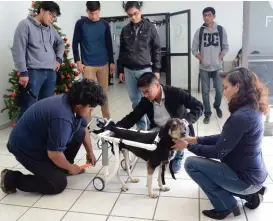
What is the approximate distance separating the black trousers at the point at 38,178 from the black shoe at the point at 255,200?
128cm

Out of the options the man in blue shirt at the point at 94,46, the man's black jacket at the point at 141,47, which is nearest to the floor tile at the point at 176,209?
the man's black jacket at the point at 141,47

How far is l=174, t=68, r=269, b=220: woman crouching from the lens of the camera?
1.57 metres

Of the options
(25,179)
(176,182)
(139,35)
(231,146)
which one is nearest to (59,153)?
(25,179)

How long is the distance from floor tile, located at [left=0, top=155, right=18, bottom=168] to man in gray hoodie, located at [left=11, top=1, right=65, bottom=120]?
0.52 meters

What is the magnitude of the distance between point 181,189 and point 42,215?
977mm

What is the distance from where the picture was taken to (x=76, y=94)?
5.89ft

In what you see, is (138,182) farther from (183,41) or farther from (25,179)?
(183,41)

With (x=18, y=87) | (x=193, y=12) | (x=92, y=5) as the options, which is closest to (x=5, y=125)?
(x=18, y=87)

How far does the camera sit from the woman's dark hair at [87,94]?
1753 millimetres

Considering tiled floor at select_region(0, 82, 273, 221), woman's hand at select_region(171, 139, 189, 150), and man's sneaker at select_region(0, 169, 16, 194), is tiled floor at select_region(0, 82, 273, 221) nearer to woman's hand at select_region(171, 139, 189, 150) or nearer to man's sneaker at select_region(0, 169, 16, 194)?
man's sneaker at select_region(0, 169, 16, 194)

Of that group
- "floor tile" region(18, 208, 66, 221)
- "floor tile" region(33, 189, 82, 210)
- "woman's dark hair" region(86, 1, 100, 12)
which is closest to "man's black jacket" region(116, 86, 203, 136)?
"floor tile" region(33, 189, 82, 210)

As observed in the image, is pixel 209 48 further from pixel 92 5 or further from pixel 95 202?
pixel 95 202

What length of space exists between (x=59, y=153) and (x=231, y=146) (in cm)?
107

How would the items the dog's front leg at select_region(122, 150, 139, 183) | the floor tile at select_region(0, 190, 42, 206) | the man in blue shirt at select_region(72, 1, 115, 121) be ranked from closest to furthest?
the floor tile at select_region(0, 190, 42, 206)
the dog's front leg at select_region(122, 150, 139, 183)
the man in blue shirt at select_region(72, 1, 115, 121)
